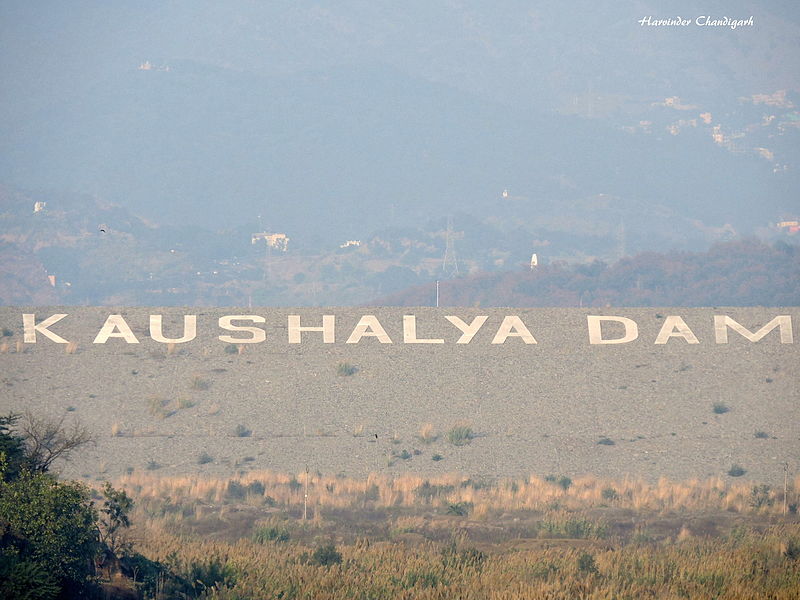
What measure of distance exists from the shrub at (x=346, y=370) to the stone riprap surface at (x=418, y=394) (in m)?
0.11

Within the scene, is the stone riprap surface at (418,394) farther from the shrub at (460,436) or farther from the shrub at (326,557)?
the shrub at (326,557)

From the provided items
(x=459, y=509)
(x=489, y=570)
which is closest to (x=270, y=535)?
(x=459, y=509)

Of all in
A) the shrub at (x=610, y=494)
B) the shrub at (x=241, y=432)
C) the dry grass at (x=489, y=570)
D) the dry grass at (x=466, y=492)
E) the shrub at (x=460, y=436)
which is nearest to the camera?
the dry grass at (x=489, y=570)

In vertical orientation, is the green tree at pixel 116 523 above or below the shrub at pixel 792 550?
above

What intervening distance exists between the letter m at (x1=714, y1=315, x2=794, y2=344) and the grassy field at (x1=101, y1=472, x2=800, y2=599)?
13176mm

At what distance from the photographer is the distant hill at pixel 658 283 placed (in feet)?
516

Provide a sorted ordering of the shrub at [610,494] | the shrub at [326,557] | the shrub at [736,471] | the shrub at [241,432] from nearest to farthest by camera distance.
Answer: the shrub at [326,557], the shrub at [610,494], the shrub at [736,471], the shrub at [241,432]

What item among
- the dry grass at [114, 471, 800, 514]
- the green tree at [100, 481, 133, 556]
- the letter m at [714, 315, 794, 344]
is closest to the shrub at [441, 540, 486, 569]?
the green tree at [100, 481, 133, 556]

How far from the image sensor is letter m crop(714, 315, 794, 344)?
51.4 meters

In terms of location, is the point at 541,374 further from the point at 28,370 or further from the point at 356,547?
the point at 356,547

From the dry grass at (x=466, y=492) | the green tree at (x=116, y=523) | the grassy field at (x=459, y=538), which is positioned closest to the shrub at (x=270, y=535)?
the grassy field at (x=459, y=538)

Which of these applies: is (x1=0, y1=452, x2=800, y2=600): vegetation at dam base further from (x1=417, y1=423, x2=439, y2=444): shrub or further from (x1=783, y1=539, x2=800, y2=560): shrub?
(x1=417, y1=423, x2=439, y2=444): shrub

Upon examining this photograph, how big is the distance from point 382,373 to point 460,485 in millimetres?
11787

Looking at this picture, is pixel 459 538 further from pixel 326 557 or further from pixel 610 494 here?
pixel 610 494
